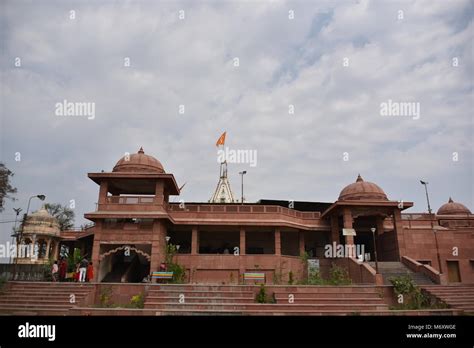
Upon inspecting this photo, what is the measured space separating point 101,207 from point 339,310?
49.6 feet

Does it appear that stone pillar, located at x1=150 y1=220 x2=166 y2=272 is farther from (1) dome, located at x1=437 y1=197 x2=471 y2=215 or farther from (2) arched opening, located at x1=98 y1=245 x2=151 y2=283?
(1) dome, located at x1=437 y1=197 x2=471 y2=215

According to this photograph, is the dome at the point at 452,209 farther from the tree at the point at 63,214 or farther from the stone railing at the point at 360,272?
the tree at the point at 63,214

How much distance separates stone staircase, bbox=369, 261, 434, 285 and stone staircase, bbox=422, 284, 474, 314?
1.51 meters

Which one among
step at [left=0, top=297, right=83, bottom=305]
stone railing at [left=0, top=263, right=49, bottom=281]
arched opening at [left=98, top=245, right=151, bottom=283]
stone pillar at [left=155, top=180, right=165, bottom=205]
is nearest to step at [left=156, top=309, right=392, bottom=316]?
step at [left=0, top=297, right=83, bottom=305]

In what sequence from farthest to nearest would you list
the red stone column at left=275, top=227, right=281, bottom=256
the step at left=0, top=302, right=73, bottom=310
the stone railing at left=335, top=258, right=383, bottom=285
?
the red stone column at left=275, top=227, right=281, bottom=256, the stone railing at left=335, top=258, right=383, bottom=285, the step at left=0, top=302, right=73, bottom=310

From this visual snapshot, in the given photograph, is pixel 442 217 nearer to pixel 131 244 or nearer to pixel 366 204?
pixel 366 204

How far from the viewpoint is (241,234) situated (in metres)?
24.8

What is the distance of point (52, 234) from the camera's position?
104ft

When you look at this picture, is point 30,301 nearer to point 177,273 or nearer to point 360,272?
point 177,273

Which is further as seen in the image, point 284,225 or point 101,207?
point 284,225

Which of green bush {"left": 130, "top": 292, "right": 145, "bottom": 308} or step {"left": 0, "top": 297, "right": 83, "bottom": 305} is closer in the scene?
step {"left": 0, "top": 297, "right": 83, "bottom": 305}

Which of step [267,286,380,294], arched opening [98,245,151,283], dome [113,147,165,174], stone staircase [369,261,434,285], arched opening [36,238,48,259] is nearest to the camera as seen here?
step [267,286,380,294]

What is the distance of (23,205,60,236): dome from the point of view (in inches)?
1247
